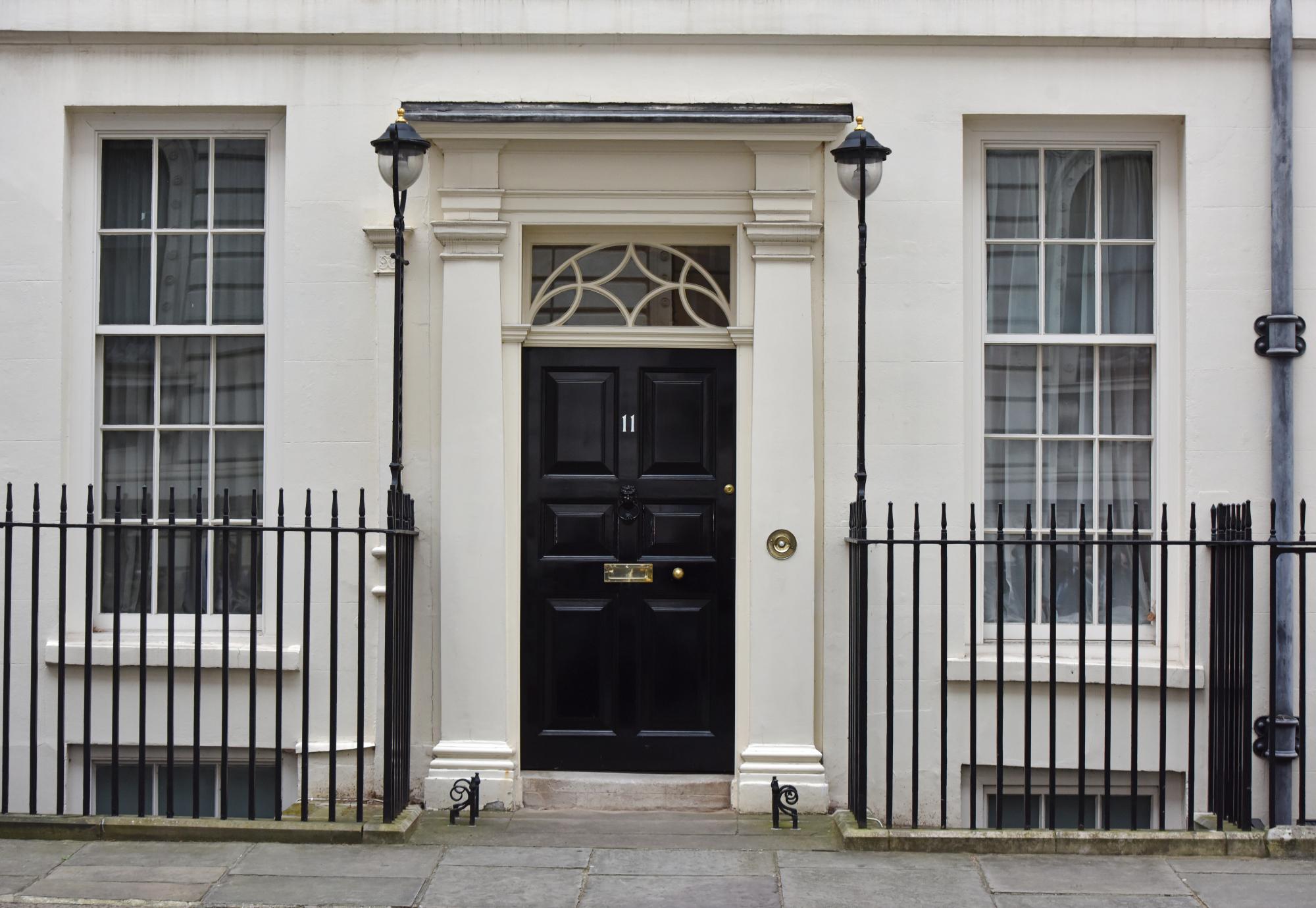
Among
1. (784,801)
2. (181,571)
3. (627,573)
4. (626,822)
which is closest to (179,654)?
(181,571)

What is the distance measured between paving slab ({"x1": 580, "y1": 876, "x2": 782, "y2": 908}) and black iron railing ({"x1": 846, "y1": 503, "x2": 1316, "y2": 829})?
0.88 meters

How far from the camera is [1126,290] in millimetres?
7219

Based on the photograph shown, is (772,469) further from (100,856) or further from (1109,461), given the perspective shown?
(100,856)

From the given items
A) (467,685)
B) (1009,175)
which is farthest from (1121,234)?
(467,685)

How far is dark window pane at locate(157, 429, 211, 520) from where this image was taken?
7258 mm

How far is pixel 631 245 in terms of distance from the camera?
7.18 meters

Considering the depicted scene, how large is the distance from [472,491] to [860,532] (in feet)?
6.46

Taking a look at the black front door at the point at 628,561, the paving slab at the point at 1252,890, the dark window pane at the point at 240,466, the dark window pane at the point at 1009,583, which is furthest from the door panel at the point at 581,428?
the paving slab at the point at 1252,890

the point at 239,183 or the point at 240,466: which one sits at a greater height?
the point at 239,183

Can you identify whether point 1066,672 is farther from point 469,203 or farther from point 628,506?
point 469,203

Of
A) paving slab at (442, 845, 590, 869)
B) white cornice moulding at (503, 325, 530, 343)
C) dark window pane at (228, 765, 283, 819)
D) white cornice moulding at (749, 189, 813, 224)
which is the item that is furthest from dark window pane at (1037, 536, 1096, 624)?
dark window pane at (228, 765, 283, 819)

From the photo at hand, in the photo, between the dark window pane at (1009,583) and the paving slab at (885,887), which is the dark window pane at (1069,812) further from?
the paving slab at (885,887)

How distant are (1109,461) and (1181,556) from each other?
606 millimetres

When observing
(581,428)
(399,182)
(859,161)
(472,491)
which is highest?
(859,161)
